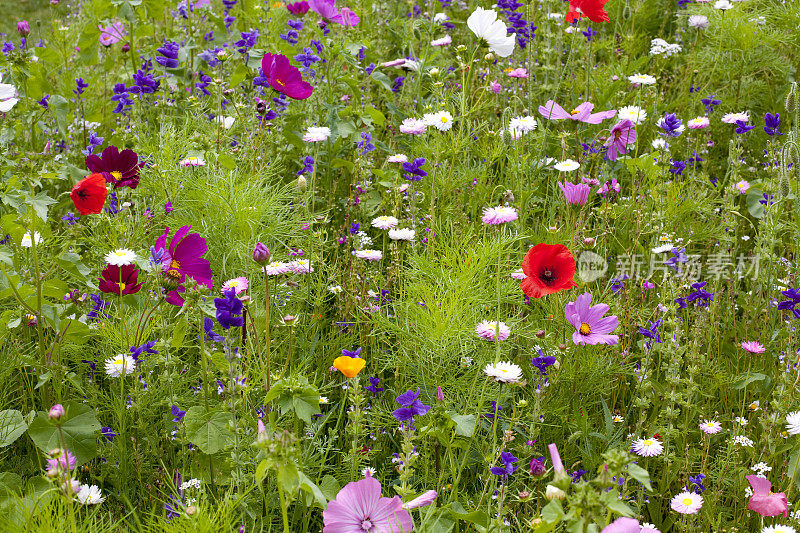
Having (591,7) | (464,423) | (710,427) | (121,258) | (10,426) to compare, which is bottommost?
(710,427)

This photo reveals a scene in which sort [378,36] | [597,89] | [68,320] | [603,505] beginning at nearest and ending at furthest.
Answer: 1. [603,505]
2. [68,320]
3. [597,89]
4. [378,36]

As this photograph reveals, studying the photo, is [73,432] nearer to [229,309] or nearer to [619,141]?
[229,309]

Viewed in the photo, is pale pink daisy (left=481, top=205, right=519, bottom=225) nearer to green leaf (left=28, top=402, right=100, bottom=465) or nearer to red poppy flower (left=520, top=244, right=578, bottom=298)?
red poppy flower (left=520, top=244, right=578, bottom=298)

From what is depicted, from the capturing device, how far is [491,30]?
8.46ft

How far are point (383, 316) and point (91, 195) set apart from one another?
822 mm

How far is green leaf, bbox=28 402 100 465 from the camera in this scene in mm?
1654

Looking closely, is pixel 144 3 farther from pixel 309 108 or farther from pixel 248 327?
pixel 248 327


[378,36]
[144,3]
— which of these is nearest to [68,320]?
[144,3]

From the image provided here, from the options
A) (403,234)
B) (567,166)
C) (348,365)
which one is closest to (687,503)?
(348,365)

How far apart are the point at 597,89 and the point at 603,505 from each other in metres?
2.66

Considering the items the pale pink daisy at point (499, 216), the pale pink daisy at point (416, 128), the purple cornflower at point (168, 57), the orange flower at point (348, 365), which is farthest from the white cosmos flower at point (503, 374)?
the purple cornflower at point (168, 57)

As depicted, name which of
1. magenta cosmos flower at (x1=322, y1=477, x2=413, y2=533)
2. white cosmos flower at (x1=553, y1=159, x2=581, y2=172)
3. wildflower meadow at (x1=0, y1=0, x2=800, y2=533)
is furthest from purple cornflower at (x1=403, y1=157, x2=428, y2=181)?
magenta cosmos flower at (x1=322, y1=477, x2=413, y2=533)

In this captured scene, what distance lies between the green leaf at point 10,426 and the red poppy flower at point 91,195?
50 cm

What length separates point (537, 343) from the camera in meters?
2.10
